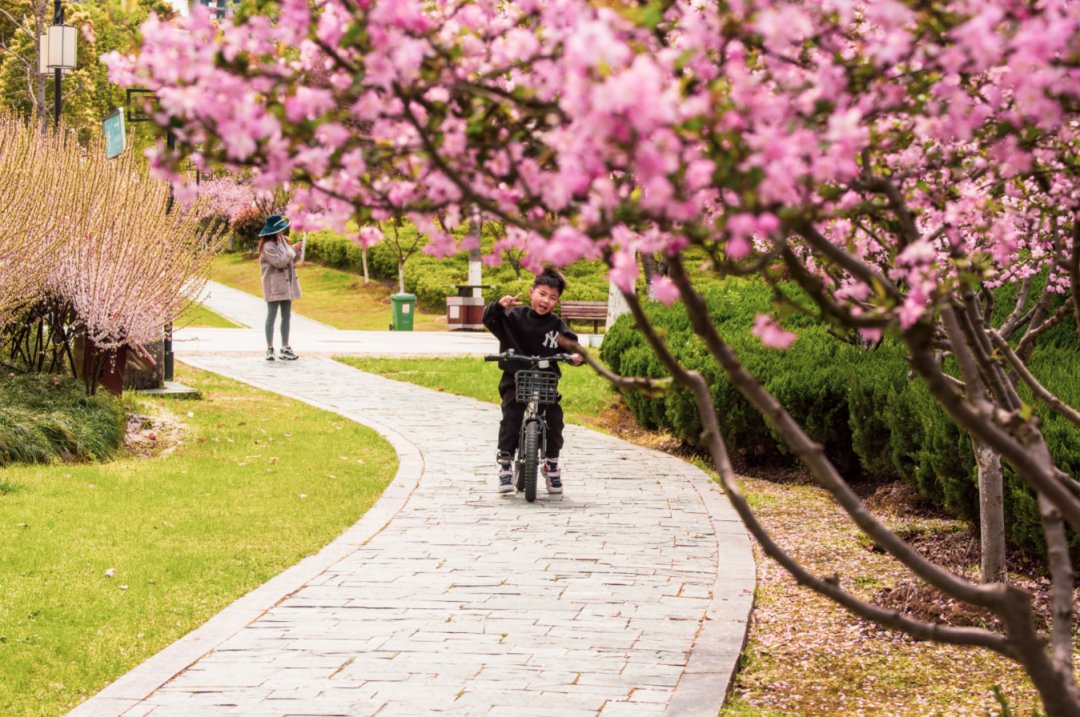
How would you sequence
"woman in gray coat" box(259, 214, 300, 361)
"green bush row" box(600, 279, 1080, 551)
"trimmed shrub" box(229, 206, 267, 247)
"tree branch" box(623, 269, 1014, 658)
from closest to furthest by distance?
1. "tree branch" box(623, 269, 1014, 658)
2. "green bush row" box(600, 279, 1080, 551)
3. "woman in gray coat" box(259, 214, 300, 361)
4. "trimmed shrub" box(229, 206, 267, 247)

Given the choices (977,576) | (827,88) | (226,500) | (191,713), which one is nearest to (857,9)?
(827,88)

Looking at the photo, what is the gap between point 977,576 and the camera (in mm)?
7211

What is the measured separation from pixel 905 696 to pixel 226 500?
209 inches

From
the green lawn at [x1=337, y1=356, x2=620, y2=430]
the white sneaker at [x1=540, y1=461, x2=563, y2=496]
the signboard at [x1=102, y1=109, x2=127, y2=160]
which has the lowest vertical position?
the white sneaker at [x1=540, y1=461, x2=563, y2=496]

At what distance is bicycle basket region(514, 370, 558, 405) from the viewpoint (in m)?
9.26

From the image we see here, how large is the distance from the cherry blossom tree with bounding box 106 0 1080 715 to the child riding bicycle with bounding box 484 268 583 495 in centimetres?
580

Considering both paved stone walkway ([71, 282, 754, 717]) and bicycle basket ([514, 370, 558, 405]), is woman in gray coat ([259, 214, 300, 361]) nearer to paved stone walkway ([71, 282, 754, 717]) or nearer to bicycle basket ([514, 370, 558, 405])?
paved stone walkway ([71, 282, 754, 717])

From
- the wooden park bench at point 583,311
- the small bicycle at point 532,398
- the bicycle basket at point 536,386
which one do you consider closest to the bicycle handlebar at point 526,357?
the small bicycle at point 532,398

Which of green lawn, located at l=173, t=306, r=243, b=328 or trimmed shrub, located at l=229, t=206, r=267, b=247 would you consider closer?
green lawn, located at l=173, t=306, r=243, b=328

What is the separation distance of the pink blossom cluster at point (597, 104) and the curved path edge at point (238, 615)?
8.97 ft

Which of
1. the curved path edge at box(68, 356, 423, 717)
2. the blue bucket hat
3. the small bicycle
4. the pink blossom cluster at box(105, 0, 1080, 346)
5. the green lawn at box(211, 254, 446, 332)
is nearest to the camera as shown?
the pink blossom cluster at box(105, 0, 1080, 346)

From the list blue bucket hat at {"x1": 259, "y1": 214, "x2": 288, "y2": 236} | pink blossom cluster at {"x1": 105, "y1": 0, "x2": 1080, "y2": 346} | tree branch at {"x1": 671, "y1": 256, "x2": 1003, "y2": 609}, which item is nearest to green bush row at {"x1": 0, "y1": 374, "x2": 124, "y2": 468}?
blue bucket hat at {"x1": 259, "y1": 214, "x2": 288, "y2": 236}

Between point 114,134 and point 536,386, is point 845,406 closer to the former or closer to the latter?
point 536,386

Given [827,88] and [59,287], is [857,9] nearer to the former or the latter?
[827,88]
